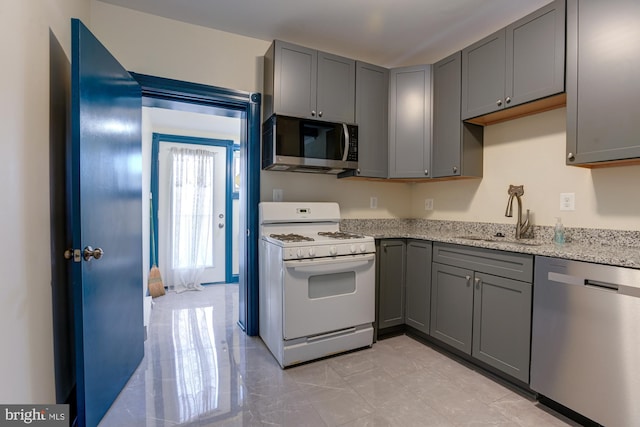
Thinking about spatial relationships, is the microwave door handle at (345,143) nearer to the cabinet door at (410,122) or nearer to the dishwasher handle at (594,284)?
the cabinet door at (410,122)

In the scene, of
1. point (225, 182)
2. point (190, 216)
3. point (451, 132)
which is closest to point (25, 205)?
point (451, 132)

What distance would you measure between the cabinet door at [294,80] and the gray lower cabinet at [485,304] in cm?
161

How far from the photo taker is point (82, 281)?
1.43m

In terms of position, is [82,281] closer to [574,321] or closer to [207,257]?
[574,321]

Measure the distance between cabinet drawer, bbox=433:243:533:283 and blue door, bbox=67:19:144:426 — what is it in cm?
226

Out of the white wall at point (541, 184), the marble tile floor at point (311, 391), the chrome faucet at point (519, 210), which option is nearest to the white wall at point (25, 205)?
the marble tile floor at point (311, 391)

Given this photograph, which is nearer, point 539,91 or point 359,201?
point 539,91

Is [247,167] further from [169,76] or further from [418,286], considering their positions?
[418,286]

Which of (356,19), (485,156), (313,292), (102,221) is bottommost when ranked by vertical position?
(313,292)

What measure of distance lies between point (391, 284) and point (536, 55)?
6.51 feet

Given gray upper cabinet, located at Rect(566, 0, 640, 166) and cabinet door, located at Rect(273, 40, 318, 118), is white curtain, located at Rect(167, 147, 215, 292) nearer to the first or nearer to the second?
cabinet door, located at Rect(273, 40, 318, 118)

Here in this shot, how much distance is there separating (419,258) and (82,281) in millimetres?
2304

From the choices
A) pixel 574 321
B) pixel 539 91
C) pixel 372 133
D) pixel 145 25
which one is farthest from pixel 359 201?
pixel 145 25

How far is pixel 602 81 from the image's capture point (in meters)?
1.68
